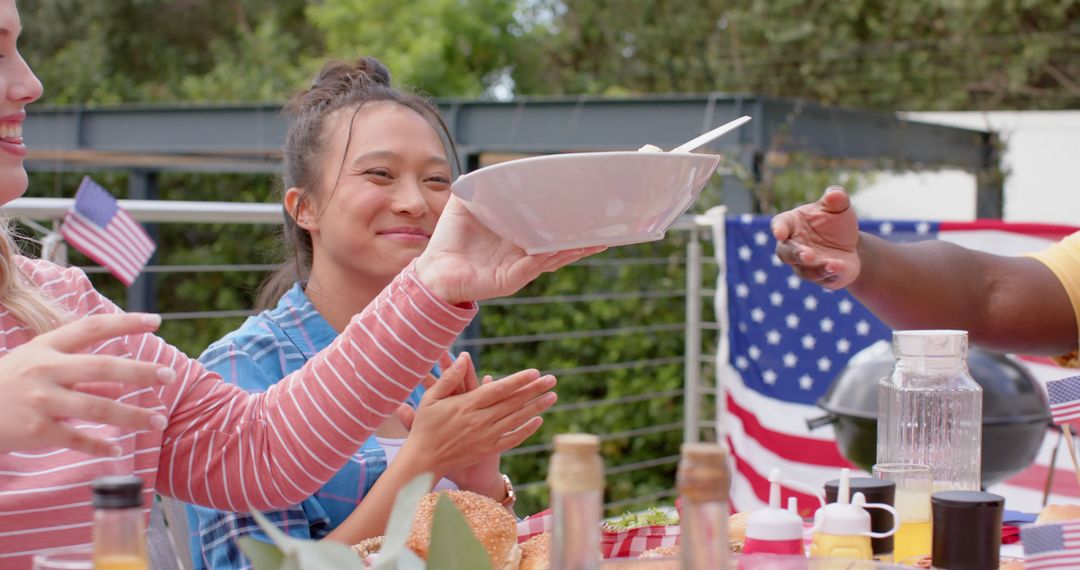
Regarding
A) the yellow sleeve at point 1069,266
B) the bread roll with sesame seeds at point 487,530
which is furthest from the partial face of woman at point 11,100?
the yellow sleeve at point 1069,266

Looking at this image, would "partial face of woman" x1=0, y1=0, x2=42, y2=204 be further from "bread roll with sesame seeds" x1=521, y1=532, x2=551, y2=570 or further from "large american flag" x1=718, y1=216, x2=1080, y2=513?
"large american flag" x1=718, y1=216, x2=1080, y2=513

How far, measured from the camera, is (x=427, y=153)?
6.71 feet

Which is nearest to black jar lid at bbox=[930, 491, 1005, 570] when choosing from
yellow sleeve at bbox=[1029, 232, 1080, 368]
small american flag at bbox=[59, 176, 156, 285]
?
yellow sleeve at bbox=[1029, 232, 1080, 368]

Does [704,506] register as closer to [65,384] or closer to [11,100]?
[65,384]

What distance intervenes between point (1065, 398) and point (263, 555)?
1.11 meters

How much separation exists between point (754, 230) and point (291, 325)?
2.87 m

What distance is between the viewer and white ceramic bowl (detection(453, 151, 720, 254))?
1234mm

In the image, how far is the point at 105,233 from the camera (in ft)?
10.7

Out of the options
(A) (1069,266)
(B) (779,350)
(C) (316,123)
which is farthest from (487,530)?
(B) (779,350)

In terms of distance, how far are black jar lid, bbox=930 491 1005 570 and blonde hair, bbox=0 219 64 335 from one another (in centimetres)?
106

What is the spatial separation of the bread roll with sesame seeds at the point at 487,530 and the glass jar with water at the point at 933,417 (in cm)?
58

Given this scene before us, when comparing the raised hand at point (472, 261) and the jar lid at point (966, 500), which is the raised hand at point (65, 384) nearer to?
the raised hand at point (472, 261)

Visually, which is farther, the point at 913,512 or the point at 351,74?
the point at 351,74

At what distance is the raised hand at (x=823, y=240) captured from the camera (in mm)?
1890
